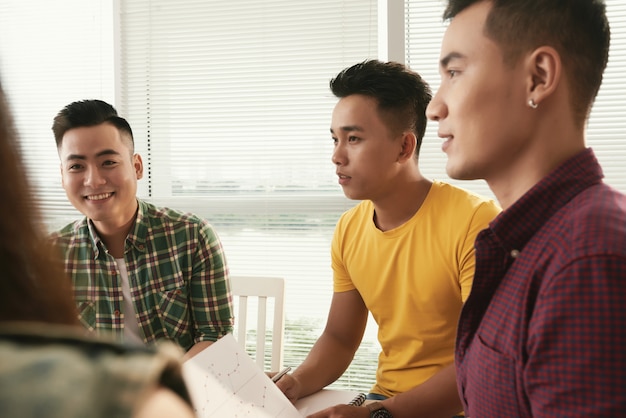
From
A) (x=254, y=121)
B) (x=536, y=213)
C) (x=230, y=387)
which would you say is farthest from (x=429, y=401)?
(x=254, y=121)

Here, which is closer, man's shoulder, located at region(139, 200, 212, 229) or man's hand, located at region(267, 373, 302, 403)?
man's hand, located at region(267, 373, 302, 403)

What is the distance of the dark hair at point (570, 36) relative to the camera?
41.1 inches

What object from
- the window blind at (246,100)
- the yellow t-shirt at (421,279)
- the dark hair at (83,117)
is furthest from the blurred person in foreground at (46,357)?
the window blind at (246,100)

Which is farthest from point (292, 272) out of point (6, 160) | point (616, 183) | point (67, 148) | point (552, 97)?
point (6, 160)

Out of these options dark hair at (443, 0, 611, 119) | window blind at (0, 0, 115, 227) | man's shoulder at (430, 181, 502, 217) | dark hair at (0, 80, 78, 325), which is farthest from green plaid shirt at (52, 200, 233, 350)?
dark hair at (0, 80, 78, 325)

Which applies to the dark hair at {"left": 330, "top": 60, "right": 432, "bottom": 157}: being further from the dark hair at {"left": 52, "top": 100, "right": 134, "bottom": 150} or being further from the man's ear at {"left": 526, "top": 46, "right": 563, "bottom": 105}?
the man's ear at {"left": 526, "top": 46, "right": 563, "bottom": 105}

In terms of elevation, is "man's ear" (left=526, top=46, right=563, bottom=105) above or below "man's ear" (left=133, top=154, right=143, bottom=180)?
above

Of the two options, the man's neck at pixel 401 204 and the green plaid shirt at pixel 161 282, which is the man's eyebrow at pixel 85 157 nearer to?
the green plaid shirt at pixel 161 282

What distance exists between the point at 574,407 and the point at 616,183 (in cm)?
204

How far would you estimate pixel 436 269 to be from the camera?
66.3 inches

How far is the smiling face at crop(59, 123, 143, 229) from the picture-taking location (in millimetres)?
1917

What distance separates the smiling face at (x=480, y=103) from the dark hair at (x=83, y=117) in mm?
1229

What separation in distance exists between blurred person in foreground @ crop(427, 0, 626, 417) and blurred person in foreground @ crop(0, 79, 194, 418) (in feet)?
2.19

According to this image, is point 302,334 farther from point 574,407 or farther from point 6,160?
point 6,160
